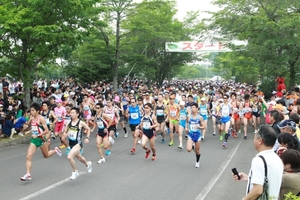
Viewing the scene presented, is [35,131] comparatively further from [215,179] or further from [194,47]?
[194,47]

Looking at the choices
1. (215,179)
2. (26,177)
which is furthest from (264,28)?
(26,177)

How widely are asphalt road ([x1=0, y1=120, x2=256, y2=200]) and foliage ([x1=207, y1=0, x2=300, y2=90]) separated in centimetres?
648

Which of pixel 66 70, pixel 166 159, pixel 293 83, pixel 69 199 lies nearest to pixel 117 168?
pixel 166 159

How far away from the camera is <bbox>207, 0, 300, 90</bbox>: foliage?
15.1 meters

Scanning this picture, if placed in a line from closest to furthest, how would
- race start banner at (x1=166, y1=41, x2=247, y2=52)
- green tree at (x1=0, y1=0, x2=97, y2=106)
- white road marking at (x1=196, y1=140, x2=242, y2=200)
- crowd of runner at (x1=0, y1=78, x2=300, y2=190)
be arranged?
white road marking at (x1=196, y1=140, x2=242, y2=200) < crowd of runner at (x1=0, y1=78, x2=300, y2=190) < green tree at (x1=0, y1=0, x2=97, y2=106) < race start banner at (x1=166, y1=41, x2=247, y2=52)

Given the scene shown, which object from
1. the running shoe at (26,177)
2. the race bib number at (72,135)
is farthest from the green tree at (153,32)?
the running shoe at (26,177)

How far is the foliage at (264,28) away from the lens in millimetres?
15070

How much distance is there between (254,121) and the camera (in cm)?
1422

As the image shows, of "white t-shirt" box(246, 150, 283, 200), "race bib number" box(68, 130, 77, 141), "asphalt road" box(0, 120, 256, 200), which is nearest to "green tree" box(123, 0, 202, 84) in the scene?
"asphalt road" box(0, 120, 256, 200)

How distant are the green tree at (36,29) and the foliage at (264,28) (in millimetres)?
7117

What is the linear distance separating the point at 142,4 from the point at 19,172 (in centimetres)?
1639

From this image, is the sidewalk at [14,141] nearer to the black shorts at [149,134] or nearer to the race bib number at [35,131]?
the race bib number at [35,131]

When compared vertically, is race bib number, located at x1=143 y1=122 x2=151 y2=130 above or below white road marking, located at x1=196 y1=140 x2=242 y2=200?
above

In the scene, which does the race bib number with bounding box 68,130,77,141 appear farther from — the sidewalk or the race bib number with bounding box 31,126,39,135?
the sidewalk
